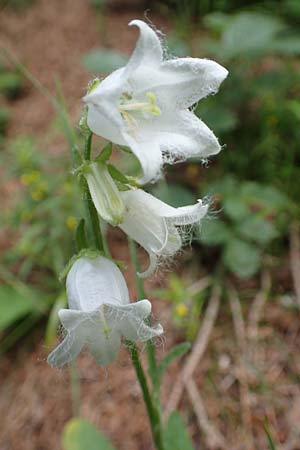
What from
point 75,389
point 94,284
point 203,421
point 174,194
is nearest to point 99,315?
point 94,284

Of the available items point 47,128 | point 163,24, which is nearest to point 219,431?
point 47,128

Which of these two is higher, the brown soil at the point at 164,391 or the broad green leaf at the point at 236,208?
the broad green leaf at the point at 236,208

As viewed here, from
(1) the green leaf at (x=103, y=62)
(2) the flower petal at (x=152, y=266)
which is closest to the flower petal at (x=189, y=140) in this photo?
→ (2) the flower petal at (x=152, y=266)

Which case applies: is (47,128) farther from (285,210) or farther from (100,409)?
(100,409)

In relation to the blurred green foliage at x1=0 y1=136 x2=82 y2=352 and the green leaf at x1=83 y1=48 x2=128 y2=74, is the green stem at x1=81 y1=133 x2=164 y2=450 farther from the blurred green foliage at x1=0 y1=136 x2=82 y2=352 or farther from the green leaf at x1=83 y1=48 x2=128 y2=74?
the green leaf at x1=83 y1=48 x2=128 y2=74

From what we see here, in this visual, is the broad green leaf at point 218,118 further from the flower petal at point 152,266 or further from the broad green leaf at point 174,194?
the flower petal at point 152,266

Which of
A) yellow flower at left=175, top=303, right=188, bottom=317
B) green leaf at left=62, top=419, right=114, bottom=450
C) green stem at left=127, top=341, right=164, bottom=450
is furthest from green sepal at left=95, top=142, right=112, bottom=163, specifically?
yellow flower at left=175, top=303, right=188, bottom=317

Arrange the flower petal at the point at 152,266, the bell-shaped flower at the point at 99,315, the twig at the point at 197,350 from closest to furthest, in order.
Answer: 1. the bell-shaped flower at the point at 99,315
2. the flower petal at the point at 152,266
3. the twig at the point at 197,350
